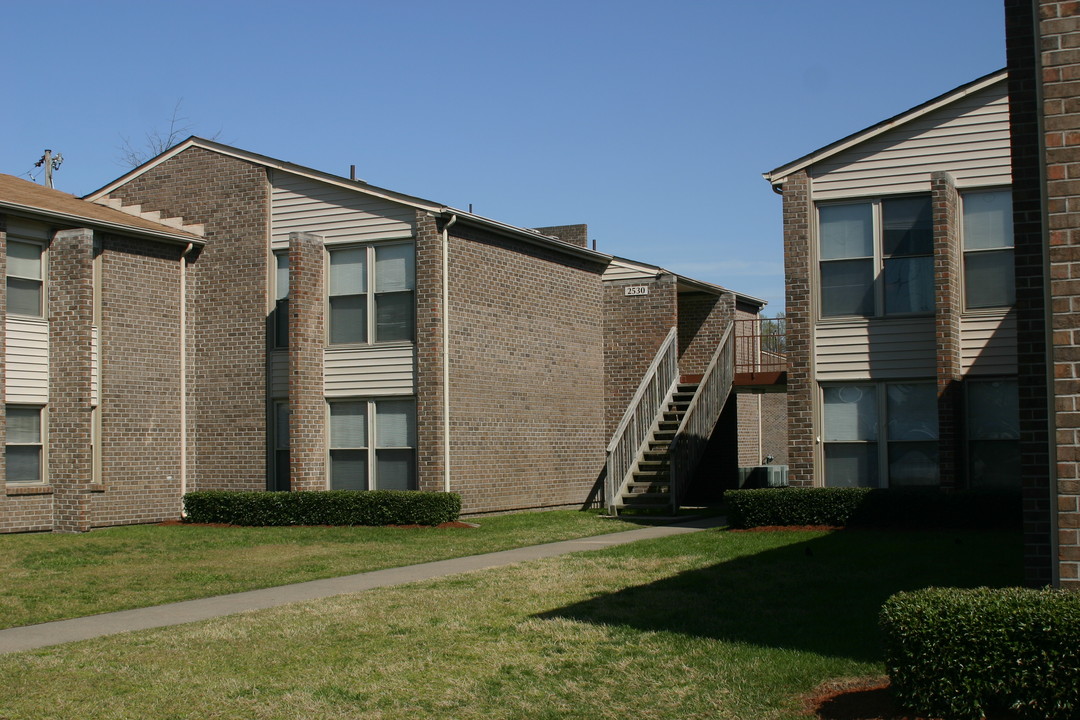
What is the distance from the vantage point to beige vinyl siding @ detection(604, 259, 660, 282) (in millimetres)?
26578

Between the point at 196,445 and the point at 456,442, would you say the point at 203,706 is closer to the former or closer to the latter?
the point at 456,442

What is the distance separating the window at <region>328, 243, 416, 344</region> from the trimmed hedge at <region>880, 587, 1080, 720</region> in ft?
51.1

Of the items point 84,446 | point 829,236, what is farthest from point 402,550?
point 829,236

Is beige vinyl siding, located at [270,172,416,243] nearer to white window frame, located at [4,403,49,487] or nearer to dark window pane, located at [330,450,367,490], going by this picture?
dark window pane, located at [330,450,367,490]

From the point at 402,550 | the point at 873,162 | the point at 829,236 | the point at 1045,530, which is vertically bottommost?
the point at 402,550

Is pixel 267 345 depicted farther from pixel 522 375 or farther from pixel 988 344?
pixel 988 344

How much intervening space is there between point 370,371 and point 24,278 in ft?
20.8

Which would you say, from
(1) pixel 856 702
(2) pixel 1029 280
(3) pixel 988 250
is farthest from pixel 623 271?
(1) pixel 856 702

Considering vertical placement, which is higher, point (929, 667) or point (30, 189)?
point (30, 189)

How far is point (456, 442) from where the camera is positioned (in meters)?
21.0

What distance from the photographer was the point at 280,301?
883 inches

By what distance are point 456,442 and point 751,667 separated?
13.5 metres

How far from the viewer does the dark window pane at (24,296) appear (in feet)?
65.2

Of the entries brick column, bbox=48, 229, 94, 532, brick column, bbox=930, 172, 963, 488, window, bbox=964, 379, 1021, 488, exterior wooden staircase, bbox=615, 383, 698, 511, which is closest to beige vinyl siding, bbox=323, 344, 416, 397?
brick column, bbox=48, 229, 94, 532
